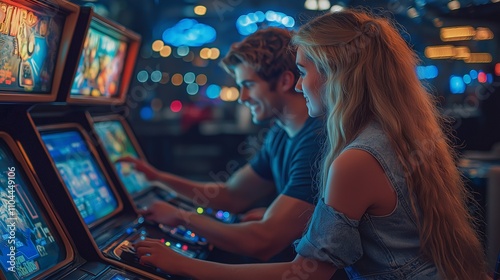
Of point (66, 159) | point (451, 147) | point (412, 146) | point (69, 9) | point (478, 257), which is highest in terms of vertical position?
point (69, 9)

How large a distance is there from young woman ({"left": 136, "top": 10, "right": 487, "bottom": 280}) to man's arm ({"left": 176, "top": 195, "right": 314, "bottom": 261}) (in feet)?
1.36

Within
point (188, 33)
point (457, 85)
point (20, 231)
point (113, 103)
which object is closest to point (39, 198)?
point (20, 231)

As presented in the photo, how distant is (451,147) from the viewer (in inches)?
70.2

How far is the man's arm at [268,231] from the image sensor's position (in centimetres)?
198

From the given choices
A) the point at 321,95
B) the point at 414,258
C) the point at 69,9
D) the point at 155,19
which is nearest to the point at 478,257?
the point at 414,258

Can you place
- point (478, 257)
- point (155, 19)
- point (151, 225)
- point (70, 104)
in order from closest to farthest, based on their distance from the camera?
point (478, 257), point (70, 104), point (151, 225), point (155, 19)

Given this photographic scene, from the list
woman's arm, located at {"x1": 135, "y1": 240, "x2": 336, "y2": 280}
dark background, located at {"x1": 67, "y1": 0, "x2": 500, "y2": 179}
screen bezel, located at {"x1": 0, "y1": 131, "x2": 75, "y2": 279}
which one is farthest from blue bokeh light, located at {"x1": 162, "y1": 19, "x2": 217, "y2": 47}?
woman's arm, located at {"x1": 135, "y1": 240, "x2": 336, "y2": 280}

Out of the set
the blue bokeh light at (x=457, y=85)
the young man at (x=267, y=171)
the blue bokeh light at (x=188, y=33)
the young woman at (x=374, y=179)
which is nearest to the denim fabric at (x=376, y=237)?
the young woman at (x=374, y=179)

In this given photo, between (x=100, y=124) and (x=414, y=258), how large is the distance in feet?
5.66

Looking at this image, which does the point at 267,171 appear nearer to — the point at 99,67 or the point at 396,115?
the point at 99,67

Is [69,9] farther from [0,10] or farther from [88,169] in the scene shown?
[88,169]

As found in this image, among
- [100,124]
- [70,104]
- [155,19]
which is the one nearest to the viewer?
[70,104]

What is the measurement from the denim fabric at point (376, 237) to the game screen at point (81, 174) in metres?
0.96

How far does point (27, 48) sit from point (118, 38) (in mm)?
971
